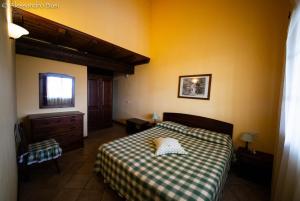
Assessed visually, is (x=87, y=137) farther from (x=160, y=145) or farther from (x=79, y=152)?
(x=160, y=145)

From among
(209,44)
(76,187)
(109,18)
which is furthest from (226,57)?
(76,187)

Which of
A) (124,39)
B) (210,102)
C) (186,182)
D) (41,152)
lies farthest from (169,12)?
(41,152)

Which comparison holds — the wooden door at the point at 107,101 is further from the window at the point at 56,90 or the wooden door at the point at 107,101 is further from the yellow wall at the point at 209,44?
the yellow wall at the point at 209,44

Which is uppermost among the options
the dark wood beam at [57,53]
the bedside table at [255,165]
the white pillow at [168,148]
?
the dark wood beam at [57,53]

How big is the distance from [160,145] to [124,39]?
8.87 feet

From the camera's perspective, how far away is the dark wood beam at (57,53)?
8.31ft

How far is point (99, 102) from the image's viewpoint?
4.61m

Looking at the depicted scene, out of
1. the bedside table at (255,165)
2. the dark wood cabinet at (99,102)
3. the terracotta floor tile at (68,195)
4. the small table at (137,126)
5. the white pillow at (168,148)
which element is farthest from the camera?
the dark wood cabinet at (99,102)

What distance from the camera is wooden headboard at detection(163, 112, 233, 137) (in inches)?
102

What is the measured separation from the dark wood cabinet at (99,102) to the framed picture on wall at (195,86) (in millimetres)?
2857

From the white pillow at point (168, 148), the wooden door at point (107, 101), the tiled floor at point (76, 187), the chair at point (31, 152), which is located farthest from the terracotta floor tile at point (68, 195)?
the wooden door at point (107, 101)

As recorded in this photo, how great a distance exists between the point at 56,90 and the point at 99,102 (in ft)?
5.20

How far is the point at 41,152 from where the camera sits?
6.70ft

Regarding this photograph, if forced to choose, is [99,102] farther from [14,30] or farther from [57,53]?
[14,30]
